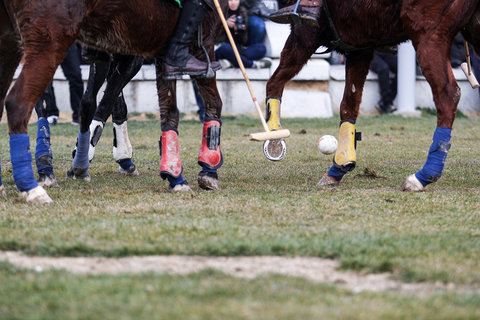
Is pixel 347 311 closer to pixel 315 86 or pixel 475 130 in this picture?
pixel 475 130

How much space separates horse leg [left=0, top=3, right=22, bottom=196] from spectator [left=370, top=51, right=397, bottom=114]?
38.3 ft

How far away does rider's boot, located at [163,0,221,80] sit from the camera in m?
5.26

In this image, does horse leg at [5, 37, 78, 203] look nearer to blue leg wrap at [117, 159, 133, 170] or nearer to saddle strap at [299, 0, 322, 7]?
saddle strap at [299, 0, 322, 7]

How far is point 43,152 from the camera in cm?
582

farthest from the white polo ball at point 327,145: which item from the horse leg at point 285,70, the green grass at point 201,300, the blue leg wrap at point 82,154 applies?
the green grass at point 201,300

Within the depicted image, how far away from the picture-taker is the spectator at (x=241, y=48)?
1431 centimetres

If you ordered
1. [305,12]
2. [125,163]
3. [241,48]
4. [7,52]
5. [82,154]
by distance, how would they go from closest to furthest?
[7,52] → [305,12] → [82,154] → [125,163] → [241,48]

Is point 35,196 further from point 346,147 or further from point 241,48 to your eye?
point 241,48

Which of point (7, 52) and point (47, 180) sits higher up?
point (7, 52)

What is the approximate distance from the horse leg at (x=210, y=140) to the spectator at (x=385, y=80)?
10857 millimetres

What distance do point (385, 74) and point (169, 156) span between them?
→ 11453 millimetres

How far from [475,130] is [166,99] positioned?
774cm

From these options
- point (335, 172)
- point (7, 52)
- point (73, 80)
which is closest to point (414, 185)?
point (335, 172)


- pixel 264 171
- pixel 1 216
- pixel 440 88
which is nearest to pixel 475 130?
pixel 264 171
